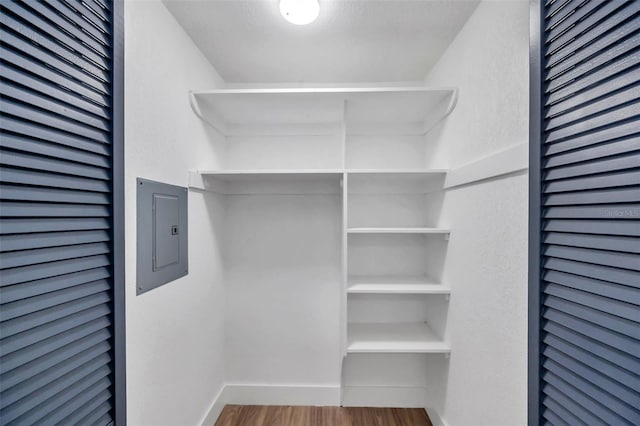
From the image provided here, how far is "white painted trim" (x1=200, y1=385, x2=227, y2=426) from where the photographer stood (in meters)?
1.92

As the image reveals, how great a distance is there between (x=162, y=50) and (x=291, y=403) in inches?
91.3

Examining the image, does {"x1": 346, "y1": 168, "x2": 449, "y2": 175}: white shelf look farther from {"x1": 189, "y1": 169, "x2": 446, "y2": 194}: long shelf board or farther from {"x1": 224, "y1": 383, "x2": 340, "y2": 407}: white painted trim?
{"x1": 224, "y1": 383, "x2": 340, "y2": 407}: white painted trim

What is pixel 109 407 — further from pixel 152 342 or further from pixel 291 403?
pixel 291 403

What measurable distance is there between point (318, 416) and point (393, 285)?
3.44 ft

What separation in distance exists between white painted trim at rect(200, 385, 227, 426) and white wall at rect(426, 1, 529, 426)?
141 centimetres

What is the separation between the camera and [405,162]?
2.31m

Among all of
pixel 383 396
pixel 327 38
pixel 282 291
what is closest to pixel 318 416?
pixel 383 396

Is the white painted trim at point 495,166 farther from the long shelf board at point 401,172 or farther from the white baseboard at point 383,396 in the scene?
the white baseboard at point 383,396

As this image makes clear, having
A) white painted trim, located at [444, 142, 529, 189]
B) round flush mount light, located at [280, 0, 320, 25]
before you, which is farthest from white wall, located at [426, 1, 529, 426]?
round flush mount light, located at [280, 0, 320, 25]

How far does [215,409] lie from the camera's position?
2070 millimetres

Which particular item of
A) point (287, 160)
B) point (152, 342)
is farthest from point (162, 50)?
point (152, 342)

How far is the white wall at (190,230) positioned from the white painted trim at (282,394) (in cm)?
22

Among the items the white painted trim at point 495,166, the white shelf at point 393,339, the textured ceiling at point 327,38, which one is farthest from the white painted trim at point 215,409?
the textured ceiling at point 327,38

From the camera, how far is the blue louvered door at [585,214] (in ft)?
2.05
